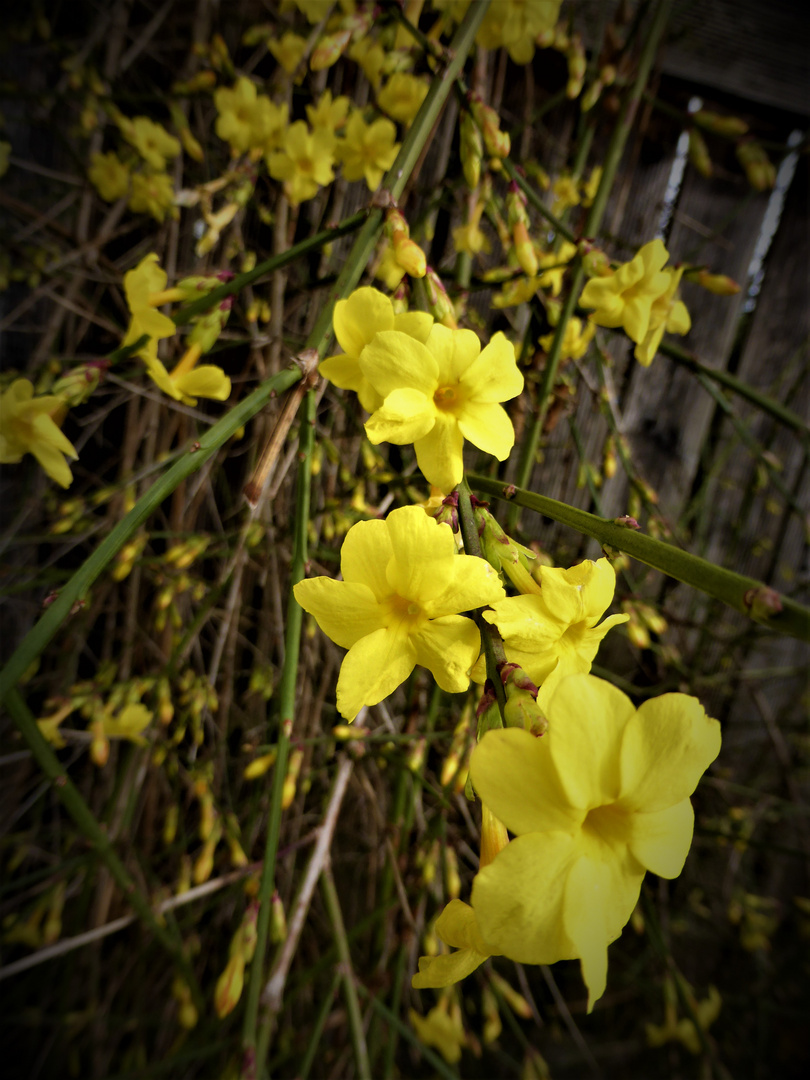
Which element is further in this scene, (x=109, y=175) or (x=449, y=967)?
(x=109, y=175)

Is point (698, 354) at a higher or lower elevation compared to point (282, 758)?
higher

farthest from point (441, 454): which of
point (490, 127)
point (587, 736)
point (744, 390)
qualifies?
point (744, 390)

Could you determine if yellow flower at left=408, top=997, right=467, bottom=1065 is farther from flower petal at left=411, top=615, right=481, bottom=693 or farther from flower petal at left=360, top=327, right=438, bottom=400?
flower petal at left=360, top=327, right=438, bottom=400

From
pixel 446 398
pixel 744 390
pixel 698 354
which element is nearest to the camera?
pixel 446 398

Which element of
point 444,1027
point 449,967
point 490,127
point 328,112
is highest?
point 328,112

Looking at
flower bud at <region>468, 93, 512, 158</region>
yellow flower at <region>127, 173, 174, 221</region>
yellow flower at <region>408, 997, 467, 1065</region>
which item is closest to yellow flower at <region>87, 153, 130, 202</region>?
yellow flower at <region>127, 173, 174, 221</region>

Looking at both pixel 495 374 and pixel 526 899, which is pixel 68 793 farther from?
pixel 495 374
